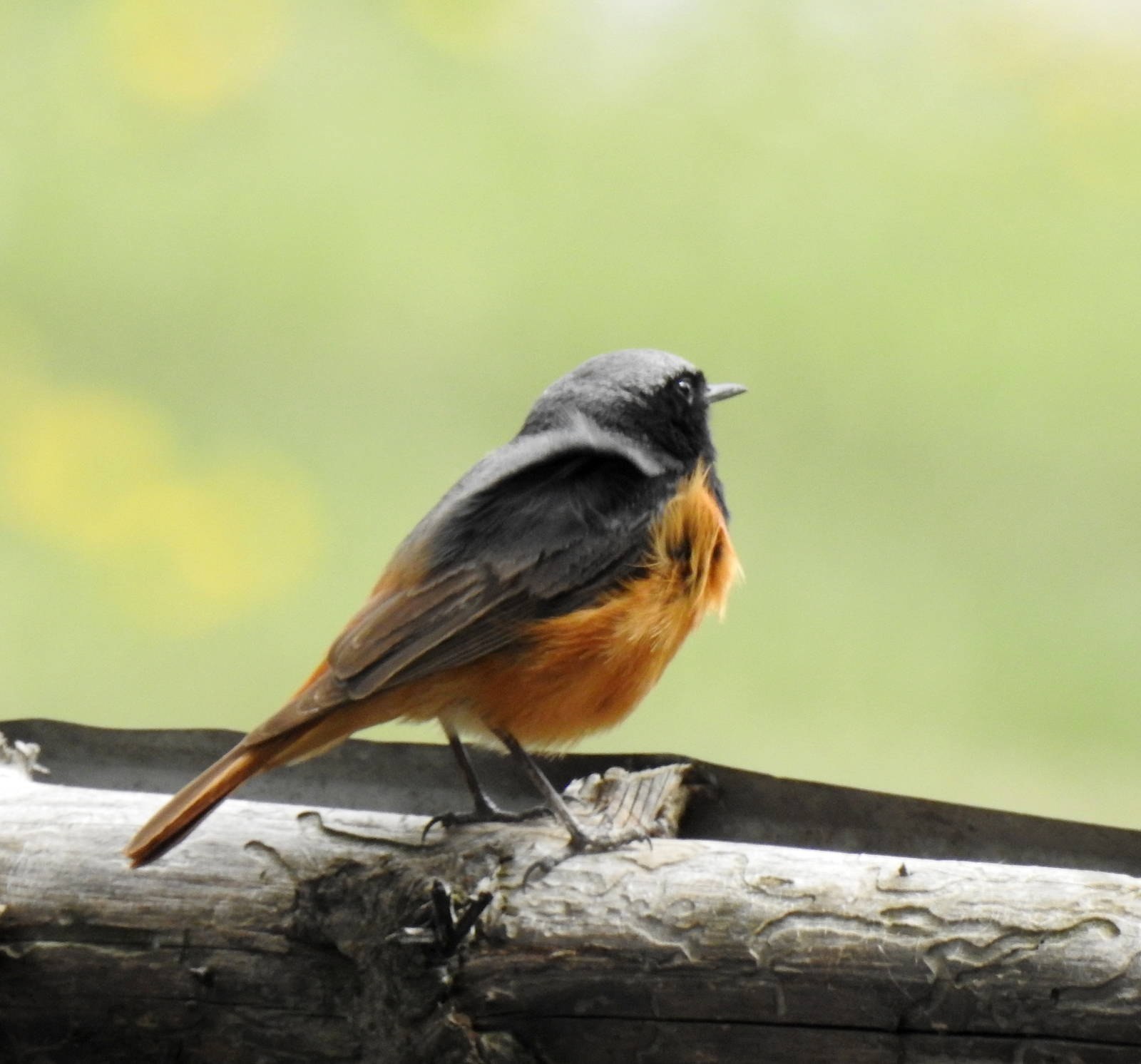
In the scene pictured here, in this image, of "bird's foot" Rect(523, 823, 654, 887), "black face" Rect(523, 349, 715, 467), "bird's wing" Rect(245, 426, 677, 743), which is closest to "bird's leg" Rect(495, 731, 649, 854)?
"bird's foot" Rect(523, 823, 654, 887)

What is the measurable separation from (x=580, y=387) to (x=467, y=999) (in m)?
1.13

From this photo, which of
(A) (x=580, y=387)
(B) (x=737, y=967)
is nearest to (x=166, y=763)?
(A) (x=580, y=387)

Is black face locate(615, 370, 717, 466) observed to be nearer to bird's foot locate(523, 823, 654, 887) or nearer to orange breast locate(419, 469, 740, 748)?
orange breast locate(419, 469, 740, 748)

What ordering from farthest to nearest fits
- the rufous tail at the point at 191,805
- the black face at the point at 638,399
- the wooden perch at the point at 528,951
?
1. the black face at the point at 638,399
2. the rufous tail at the point at 191,805
3. the wooden perch at the point at 528,951

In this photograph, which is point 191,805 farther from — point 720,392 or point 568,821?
point 720,392

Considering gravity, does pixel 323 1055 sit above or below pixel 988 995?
below

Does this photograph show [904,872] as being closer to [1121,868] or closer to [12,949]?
[1121,868]

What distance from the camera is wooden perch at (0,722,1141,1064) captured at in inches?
71.6

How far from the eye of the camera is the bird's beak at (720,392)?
268 cm

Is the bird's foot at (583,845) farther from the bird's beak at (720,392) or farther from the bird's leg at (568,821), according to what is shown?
the bird's beak at (720,392)

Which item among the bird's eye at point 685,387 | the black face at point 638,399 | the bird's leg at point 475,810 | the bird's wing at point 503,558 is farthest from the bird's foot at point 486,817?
the bird's eye at point 685,387

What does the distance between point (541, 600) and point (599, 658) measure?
14 cm

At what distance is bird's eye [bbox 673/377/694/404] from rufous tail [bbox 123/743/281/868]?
3.36 feet

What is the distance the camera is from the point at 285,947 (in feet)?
6.65
